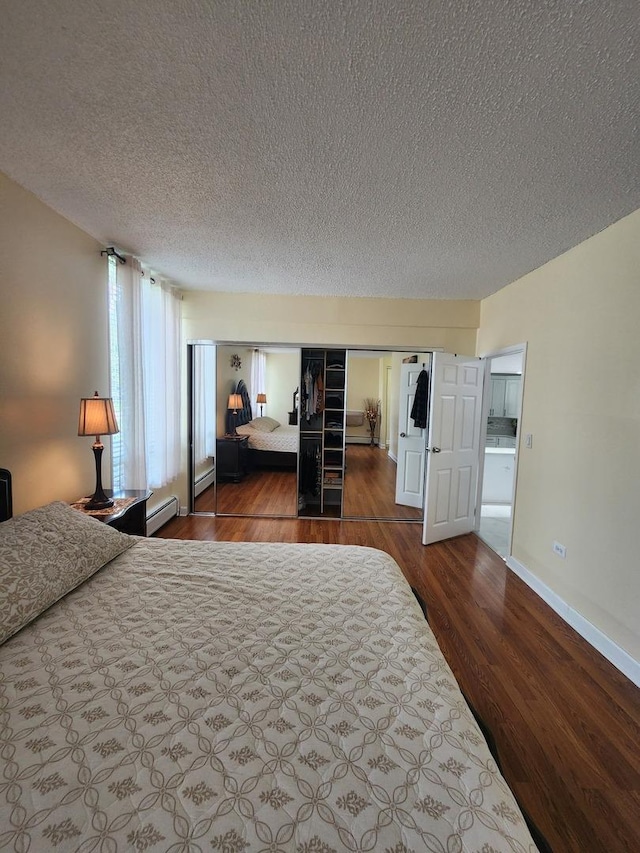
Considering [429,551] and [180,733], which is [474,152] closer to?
[180,733]

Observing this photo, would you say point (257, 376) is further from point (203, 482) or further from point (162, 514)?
point (162, 514)

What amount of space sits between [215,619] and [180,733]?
0.44 meters

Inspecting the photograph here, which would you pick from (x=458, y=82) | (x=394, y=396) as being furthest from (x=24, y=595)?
(x=394, y=396)

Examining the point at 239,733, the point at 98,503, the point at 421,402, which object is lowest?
the point at 239,733

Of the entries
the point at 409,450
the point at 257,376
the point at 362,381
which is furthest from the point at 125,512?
the point at 362,381

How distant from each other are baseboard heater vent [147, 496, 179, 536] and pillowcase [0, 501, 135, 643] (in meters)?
1.65

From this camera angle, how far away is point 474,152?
1522mm

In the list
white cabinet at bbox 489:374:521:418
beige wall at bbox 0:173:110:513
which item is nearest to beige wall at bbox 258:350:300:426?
beige wall at bbox 0:173:110:513

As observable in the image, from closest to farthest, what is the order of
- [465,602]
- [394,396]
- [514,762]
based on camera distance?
[514,762], [465,602], [394,396]

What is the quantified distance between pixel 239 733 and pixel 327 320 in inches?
140

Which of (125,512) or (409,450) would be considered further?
(409,450)

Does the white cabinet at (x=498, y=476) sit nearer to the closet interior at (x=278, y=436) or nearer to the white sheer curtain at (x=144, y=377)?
the closet interior at (x=278, y=436)

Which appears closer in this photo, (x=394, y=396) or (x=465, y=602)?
(x=465, y=602)

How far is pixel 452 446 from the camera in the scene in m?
3.55
